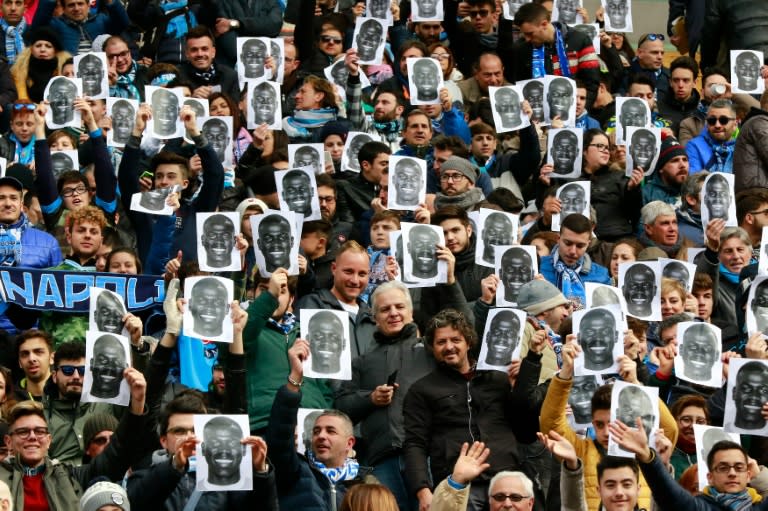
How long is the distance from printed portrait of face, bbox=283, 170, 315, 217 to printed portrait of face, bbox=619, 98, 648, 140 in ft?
9.62

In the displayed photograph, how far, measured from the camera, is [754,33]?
18.2 meters

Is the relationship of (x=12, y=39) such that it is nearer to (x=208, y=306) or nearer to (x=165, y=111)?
(x=165, y=111)

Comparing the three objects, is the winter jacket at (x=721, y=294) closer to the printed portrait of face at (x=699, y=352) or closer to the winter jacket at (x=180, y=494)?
the printed portrait of face at (x=699, y=352)

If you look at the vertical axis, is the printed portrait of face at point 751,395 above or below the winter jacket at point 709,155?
below

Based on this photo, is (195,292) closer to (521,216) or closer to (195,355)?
(195,355)

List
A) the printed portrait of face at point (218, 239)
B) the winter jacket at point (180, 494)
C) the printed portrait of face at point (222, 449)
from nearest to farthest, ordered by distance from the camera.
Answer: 1. the printed portrait of face at point (222, 449)
2. the winter jacket at point (180, 494)
3. the printed portrait of face at point (218, 239)

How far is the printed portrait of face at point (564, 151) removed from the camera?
15.2m

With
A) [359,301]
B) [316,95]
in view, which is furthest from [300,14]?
[359,301]

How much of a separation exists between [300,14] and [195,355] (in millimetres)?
5973

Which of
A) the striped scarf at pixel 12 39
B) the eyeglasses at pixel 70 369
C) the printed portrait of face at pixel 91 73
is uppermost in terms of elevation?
the striped scarf at pixel 12 39

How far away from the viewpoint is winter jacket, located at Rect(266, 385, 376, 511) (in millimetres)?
10914

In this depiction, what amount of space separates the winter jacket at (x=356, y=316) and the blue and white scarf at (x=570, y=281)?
1.35 metres

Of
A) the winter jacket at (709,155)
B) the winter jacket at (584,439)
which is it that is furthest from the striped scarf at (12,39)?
the winter jacket at (584,439)

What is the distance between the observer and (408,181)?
14055mm
